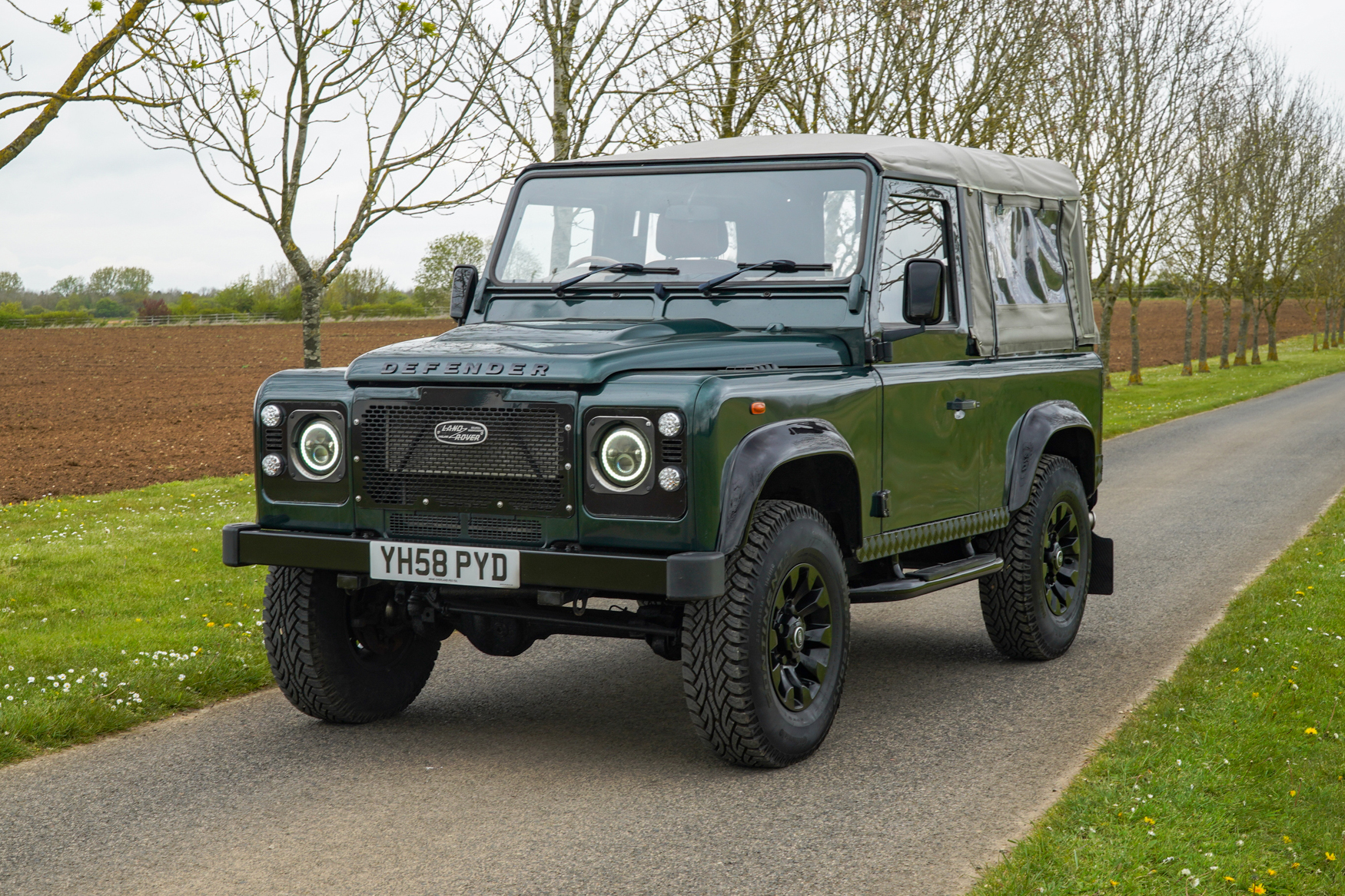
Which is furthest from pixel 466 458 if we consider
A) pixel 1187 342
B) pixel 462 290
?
pixel 1187 342

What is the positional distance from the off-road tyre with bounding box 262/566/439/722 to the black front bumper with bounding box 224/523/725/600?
260 mm

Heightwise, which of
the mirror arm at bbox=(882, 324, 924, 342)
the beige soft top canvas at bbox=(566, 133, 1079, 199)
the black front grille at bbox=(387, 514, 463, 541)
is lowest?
the black front grille at bbox=(387, 514, 463, 541)

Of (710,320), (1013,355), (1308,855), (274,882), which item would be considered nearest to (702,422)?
(710,320)

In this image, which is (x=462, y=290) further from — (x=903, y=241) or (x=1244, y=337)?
(x=1244, y=337)

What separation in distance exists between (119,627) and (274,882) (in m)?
3.61

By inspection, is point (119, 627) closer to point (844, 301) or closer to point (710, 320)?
point (710, 320)

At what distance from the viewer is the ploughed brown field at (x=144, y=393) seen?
16.1 meters

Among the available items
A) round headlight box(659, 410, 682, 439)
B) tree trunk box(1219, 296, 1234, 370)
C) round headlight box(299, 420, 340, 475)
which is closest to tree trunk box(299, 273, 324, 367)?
round headlight box(299, 420, 340, 475)

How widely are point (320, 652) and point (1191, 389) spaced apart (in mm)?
29731

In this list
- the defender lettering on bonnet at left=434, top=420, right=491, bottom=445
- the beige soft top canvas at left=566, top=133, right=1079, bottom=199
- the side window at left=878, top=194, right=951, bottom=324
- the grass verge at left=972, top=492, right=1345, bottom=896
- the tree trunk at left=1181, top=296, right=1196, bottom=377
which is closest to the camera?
the grass verge at left=972, top=492, right=1345, bottom=896

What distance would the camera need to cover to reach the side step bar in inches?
209

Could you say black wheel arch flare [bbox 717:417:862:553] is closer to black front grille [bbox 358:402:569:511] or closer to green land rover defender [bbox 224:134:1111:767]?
green land rover defender [bbox 224:134:1111:767]

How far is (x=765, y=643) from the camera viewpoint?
4.55 m

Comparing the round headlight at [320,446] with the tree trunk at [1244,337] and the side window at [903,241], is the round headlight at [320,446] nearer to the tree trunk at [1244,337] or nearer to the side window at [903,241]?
the side window at [903,241]
